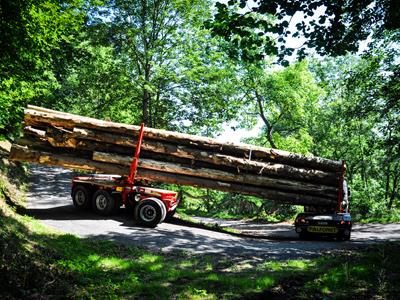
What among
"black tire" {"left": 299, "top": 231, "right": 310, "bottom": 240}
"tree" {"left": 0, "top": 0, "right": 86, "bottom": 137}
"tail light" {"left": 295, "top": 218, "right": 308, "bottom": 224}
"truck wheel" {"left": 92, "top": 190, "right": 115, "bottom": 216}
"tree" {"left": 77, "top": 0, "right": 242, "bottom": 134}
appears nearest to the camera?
"tree" {"left": 0, "top": 0, "right": 86, "bottom": 137}

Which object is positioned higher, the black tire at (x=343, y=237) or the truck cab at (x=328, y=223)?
the truck cab at (x=328, y=223)

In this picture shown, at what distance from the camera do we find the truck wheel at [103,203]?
1288 centimetres

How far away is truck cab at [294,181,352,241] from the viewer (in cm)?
1216

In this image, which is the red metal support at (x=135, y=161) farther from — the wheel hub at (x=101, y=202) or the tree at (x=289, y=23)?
the tree at (x=289, y=23)

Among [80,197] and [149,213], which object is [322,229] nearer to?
[149,213]

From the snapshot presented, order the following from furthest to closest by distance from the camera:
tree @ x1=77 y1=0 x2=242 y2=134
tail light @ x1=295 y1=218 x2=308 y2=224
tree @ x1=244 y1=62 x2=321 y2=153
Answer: tree @ x1=244 y1=62 x2=321 y2=153 < tree @ x1=77 y1=0 x2=242 y2=134 < tail light @ x1=295 y1=218 x2=308 y2=224

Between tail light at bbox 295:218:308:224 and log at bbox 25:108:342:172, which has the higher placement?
log at bbox 25:108:342:172

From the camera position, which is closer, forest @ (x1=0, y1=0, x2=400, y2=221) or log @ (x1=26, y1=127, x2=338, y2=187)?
forest @ (x1=0, y1=0, x2=400, y2=221)

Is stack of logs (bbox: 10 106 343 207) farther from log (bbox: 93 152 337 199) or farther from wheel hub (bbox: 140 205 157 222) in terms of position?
wheel hub (bbox: 140 205 157 222)

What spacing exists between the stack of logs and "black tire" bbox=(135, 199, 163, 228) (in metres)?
1.00

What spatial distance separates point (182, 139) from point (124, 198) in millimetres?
3001

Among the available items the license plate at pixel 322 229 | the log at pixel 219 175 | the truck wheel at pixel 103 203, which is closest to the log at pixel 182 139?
the log at pixel 219 175

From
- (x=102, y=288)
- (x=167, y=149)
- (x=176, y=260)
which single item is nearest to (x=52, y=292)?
(x=102, y=288)

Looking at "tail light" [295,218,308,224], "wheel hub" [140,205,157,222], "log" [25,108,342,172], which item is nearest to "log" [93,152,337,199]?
"log" [25,108,342,172]
